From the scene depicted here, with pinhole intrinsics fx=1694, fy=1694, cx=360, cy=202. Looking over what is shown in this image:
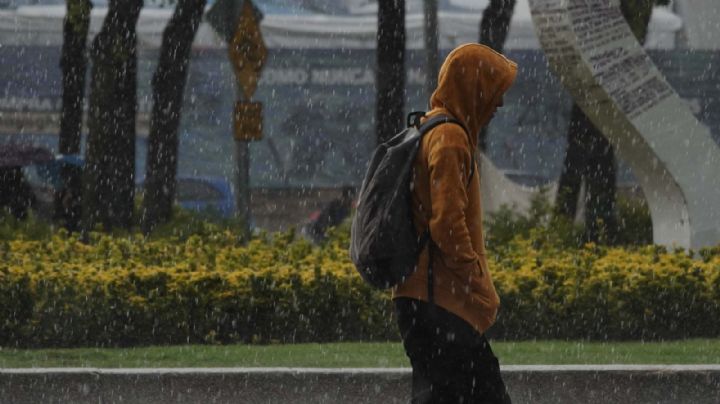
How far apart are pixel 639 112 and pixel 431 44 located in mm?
6235

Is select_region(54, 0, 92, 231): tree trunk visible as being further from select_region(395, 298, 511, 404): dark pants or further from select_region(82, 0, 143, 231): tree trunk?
select_region(395, 298, 511, 404): dark pants

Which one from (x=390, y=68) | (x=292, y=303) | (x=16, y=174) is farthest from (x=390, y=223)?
(x=16, y=174)

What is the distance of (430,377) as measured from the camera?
598cm

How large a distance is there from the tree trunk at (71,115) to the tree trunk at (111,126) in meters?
1.96

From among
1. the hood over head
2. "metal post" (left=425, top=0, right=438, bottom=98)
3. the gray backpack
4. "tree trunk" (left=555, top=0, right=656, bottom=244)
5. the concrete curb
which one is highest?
the hood over head

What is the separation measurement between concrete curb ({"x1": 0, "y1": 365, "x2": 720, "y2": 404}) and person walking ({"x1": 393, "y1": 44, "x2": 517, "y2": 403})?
228cm

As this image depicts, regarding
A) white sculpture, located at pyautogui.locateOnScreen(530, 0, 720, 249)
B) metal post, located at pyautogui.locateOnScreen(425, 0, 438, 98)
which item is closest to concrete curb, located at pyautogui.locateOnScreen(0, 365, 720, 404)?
white sculpture, located at pyautogui.locateOnScreen(530, 0, 720, 249)

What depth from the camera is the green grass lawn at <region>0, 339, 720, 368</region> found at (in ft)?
29.8

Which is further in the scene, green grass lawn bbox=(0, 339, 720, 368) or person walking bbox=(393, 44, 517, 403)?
green grass lawn bbox=(0, 339, 720, 368)

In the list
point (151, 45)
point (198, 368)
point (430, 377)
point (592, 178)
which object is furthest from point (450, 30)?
point (430, 377)

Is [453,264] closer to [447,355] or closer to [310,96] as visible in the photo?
[447,355]

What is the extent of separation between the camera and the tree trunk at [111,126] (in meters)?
17.6

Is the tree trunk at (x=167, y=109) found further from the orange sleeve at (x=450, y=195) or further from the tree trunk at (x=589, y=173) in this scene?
the orange sleeve at (x=450, y=195)

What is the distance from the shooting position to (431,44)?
18547mm
